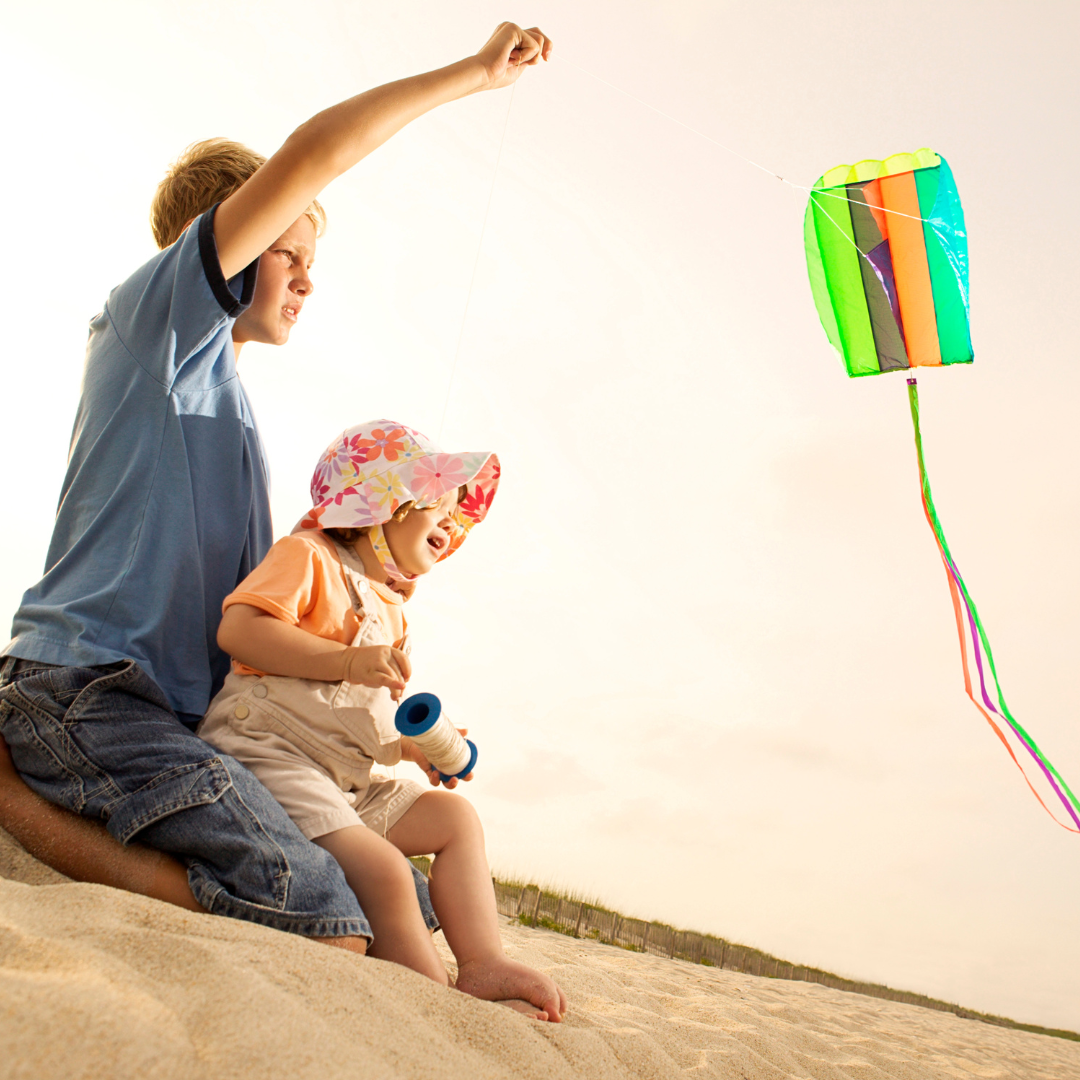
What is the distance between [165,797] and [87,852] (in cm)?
21

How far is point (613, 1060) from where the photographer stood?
1.66 m

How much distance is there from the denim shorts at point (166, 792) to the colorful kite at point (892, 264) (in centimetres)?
295

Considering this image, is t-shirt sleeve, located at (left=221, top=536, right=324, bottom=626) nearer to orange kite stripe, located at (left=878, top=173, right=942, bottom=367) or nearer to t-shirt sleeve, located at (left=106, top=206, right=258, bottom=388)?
t-shirt sleeve, located at (left=106, top=206, right=258, bottom=388)

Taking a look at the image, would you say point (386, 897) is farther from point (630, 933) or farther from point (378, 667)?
point (630, 933)

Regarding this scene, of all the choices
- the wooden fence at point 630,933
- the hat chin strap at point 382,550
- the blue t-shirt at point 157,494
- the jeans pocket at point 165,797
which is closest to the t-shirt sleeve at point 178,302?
the blue t-shirt at point 157,494

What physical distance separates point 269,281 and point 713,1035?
244cm

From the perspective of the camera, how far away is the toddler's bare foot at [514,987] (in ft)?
5.73

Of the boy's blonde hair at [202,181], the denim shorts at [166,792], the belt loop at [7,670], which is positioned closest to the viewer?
the denim shorts at [166,792]

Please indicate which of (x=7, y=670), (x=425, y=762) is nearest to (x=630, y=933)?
(x=425, y=762)

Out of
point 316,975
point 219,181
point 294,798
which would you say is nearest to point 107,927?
point 316,975

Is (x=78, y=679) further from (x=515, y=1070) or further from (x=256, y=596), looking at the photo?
(x=515, y=1070)

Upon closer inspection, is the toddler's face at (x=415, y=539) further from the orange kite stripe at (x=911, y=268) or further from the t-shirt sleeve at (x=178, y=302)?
the orange kite stripe at (x=911, y=268)

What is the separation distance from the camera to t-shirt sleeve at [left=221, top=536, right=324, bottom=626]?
1927 mm

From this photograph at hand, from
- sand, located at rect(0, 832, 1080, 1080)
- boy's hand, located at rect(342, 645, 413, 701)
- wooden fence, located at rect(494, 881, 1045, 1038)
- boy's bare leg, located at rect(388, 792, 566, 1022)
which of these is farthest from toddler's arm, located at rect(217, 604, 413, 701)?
wooden fence, located at rect(494, 881, 1045, 1038)
